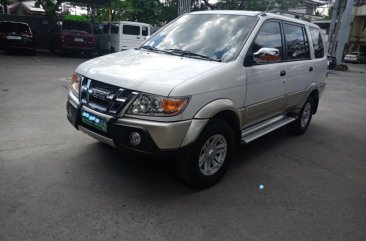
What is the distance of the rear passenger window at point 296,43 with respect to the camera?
463cm

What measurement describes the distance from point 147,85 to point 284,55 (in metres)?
2.49

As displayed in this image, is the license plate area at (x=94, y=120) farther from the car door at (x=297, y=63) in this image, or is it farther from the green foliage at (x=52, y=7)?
the green foliage at (x=52, y=7)

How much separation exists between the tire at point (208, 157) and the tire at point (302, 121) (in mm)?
2429

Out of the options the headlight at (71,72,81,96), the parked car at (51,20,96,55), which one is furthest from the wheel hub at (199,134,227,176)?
the parked car at (51,20,96,55)

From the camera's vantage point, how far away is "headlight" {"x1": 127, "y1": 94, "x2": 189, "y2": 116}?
2.84m

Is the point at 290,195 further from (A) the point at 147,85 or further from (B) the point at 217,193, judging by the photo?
(A) the point at 147,85

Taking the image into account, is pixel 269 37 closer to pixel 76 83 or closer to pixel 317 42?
pixel 317 42

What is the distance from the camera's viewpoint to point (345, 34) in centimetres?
2234

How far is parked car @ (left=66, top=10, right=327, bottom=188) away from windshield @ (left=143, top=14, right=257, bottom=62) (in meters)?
0.01

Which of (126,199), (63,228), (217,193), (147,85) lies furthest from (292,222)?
(63,228)

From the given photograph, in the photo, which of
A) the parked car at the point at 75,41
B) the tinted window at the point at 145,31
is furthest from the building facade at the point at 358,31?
the parked car at the point at 75,41

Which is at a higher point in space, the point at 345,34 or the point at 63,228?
the point at 345,34

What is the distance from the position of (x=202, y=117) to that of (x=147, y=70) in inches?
28.6

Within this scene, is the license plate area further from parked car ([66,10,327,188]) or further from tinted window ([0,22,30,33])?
tinted window ([0,22,30,33])
